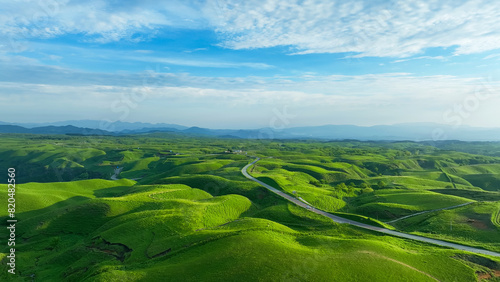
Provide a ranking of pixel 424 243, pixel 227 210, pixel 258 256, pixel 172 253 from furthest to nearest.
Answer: pixel 227 210 < pixel 424 243 < pixel 172 253 < pixel 258 256

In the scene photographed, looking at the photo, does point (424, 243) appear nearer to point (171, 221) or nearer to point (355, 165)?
point (171, 221)

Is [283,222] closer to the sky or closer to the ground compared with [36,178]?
closer to the sky

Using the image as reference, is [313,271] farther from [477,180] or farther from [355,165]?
[477,180]

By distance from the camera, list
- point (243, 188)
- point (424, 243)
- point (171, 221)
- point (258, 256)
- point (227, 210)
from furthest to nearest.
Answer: point (243, 188), point (227, 210), point (171, 221), point (424, 243), point (258, 256)

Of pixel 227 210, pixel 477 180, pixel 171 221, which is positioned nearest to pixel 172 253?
pixel 171 221

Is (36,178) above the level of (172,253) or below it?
below

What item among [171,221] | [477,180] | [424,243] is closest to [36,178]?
[171,221]

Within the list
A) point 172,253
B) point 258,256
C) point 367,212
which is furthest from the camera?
point 367,212

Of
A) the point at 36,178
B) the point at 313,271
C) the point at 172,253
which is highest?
the point at 313,271

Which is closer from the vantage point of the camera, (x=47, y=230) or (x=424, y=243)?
(x=424, y=243)
